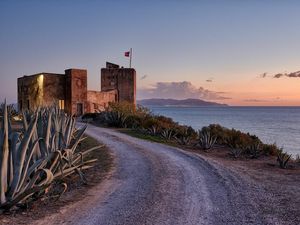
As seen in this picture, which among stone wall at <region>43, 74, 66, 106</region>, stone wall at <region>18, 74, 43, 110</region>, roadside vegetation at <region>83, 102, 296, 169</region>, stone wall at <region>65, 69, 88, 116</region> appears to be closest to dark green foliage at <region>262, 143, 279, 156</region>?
roadside vegetation at <region>83, 102, 296, 169</region>

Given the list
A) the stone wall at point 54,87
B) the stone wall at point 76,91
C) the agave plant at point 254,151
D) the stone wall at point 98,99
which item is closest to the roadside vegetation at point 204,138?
the agave plant at point 254,151

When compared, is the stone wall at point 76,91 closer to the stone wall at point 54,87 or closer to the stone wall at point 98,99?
the stone wall at point 54,87

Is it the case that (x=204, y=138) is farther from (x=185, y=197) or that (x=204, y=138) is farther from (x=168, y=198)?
(x=168, y=198)

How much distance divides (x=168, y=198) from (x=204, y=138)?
8.31 meters

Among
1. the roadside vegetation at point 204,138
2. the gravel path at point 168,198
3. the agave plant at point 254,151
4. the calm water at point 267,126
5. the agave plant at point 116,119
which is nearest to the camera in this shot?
the gravel path at point 168,198

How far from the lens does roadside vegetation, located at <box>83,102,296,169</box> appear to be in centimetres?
1275

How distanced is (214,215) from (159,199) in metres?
1.02

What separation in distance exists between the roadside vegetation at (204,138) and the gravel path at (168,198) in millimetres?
4091

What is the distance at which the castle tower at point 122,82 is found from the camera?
43.6 metres

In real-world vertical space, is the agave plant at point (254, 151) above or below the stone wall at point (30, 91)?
below

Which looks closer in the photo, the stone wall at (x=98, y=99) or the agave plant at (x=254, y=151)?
the agave plant at (x=254, y=151)

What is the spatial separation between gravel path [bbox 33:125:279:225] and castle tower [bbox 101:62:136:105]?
34.8m

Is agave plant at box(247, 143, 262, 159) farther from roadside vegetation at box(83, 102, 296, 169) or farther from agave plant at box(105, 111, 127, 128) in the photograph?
agave plant at box(105, 111, 127, 128)

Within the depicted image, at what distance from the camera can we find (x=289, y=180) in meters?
7.89
